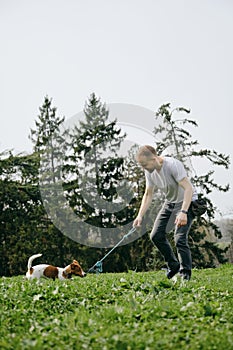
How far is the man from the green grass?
1.09 metres

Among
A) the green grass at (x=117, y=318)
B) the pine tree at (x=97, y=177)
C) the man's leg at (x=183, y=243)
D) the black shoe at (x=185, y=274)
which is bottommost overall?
the green grass at (x=117, y=318)

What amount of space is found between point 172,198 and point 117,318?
9.95 ft

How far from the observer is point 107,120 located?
27.0 metres

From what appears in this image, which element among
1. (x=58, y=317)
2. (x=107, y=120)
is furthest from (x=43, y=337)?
(x=107, y=120)

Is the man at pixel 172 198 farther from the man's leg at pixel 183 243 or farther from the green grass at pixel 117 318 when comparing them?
the green grass at pixel 117 318

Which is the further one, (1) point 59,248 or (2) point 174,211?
(1) point 59,248

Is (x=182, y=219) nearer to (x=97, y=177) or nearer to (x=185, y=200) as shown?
(x=185, y=200)

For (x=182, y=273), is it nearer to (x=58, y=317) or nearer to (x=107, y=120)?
(x=58, y=317)

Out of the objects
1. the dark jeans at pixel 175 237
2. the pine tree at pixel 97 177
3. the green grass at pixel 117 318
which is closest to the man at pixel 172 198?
the dark jeans at pixel 175 237

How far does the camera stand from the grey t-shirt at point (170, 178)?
19.4 feet

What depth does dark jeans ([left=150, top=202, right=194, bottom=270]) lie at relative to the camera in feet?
19.8

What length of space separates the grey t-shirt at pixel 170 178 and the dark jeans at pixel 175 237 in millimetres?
145

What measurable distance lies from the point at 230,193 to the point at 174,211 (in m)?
16.2

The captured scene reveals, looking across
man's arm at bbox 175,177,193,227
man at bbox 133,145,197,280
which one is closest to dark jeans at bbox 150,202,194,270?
man at bbox 133,145,197,280
